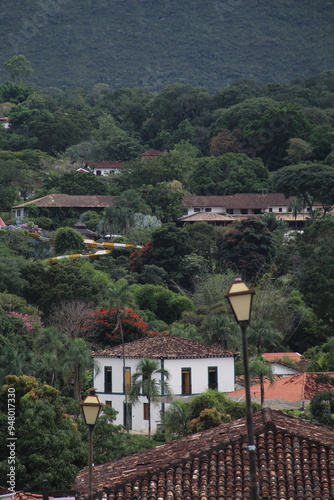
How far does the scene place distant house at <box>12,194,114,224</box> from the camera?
9112 centimetres

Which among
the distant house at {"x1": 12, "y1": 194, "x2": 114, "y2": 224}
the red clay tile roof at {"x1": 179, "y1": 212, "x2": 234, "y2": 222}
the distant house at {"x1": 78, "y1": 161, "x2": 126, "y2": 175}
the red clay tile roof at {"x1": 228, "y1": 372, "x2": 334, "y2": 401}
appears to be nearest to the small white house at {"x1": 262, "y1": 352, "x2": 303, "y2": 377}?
the red clay tile roof at {"x1": 228, "y1": 372, "x2": 334, "y2": 401}

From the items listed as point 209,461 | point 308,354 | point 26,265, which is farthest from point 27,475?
point 26,265

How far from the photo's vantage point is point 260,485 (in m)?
15.8

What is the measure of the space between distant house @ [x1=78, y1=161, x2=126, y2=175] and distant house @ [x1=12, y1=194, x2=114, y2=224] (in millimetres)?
21287

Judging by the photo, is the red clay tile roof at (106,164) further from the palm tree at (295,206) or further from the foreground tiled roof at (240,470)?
the foreground tiled roof at (240,470)

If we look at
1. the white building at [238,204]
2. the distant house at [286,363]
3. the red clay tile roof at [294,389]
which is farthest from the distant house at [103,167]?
the red clay tile roof at [294,389]

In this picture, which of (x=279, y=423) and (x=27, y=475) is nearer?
(x=279, y=423)

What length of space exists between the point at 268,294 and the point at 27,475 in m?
36.3

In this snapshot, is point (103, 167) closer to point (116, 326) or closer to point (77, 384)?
point (116, 326)

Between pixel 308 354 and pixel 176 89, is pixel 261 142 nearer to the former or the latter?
pixel 176 89

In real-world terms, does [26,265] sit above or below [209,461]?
above

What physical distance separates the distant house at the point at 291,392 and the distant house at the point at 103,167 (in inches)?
2952

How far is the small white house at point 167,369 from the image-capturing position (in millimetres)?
43969

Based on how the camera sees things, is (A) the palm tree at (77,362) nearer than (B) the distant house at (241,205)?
Yes
